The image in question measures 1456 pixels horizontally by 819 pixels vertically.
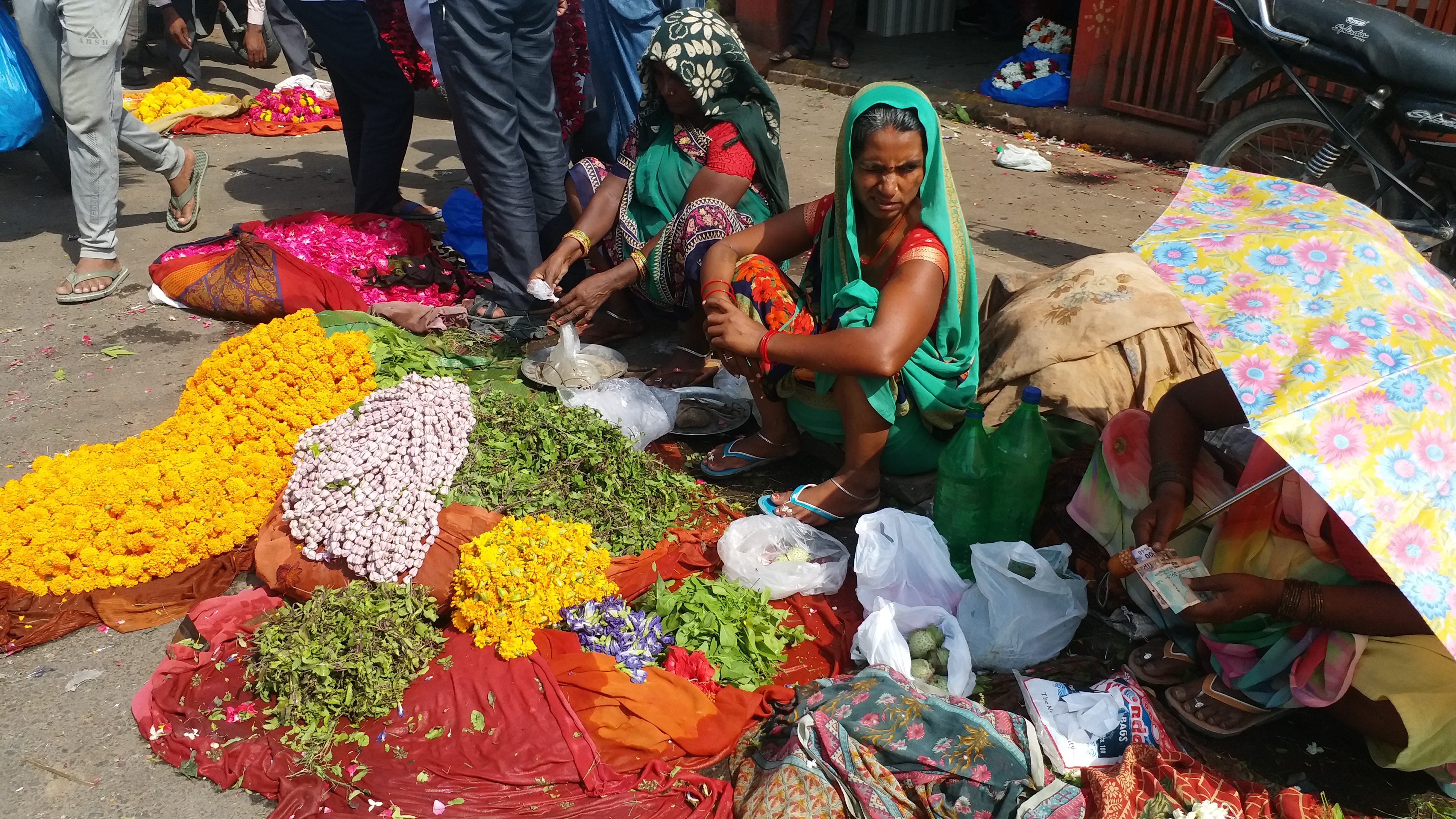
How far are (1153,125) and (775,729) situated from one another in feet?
18.3

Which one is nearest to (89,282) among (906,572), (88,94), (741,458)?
(88,94)

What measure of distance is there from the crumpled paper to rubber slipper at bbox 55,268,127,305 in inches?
182

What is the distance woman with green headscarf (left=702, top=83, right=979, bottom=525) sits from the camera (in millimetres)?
2836

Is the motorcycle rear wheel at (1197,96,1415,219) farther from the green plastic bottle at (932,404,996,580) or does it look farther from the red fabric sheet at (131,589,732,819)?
the red fabric sheet at (131,589,732,819)

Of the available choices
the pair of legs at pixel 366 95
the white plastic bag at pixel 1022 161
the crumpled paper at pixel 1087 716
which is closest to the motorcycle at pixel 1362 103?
the white plastic bag at pixel 1022 161

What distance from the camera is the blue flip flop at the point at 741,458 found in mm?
3465

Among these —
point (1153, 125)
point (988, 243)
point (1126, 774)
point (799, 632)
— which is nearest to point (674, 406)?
point (799, 632)

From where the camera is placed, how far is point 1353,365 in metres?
1.88

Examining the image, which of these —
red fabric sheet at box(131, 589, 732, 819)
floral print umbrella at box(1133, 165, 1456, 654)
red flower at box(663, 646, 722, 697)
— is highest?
floral print umbrella at box(1133, 165, 1456, 654)

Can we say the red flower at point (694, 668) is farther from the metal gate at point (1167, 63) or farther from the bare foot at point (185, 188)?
the metal gate at point (1167, 63)

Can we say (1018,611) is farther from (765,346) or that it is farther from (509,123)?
(509,123)

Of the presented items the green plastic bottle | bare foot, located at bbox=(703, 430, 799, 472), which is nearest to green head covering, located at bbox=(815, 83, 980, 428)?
the green plastic bottle

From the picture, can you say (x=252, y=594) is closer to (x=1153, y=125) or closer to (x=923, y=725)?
(x=923, y=725)

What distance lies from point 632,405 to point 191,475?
1410mm
